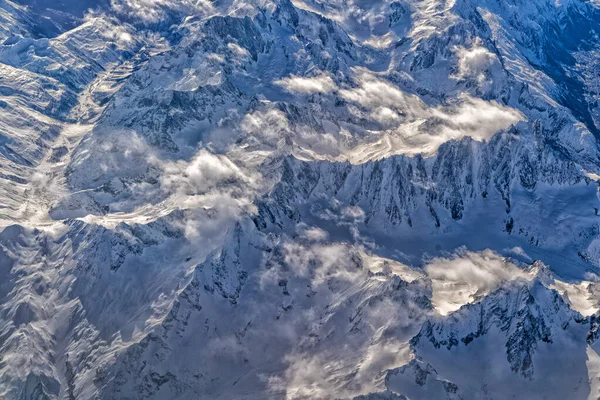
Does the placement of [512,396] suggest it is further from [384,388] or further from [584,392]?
[384,388]

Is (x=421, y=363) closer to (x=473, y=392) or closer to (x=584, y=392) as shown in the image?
(x=473, y=392)

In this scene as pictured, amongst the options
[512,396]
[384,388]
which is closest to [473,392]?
[512,396]

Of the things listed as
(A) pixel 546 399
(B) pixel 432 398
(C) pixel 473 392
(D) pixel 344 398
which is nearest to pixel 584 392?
(A) pixel 546 399

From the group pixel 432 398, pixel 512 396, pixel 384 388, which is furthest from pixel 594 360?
pixel 384 388

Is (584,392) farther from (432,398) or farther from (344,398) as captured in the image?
(344,398)

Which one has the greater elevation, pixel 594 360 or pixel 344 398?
pixel 594 360

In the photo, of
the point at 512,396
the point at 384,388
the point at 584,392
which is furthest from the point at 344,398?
the point at 584,392
